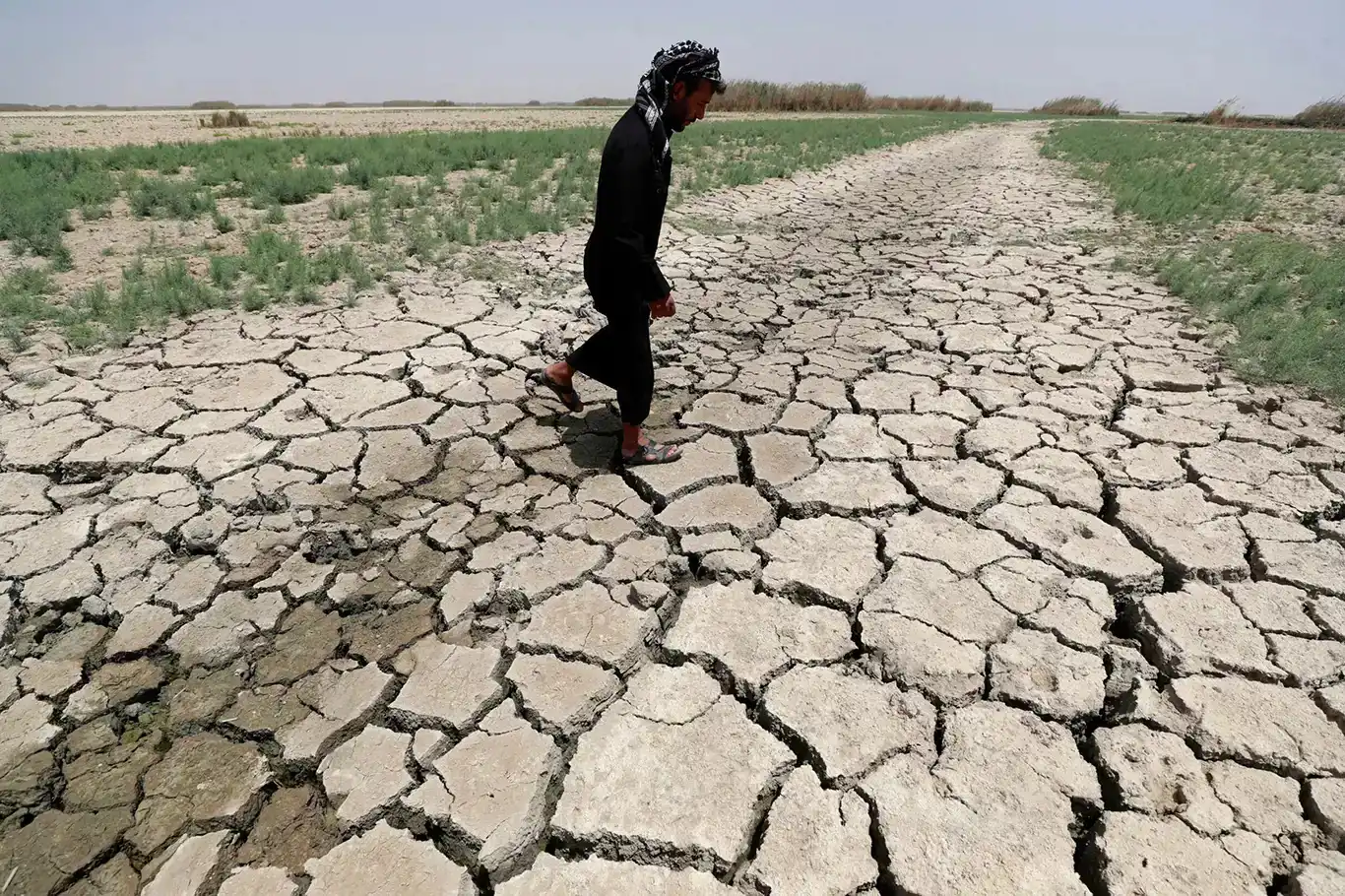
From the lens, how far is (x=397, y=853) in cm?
148

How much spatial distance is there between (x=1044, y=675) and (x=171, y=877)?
202 cm

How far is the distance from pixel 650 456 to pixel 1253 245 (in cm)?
578

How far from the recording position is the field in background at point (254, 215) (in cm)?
428

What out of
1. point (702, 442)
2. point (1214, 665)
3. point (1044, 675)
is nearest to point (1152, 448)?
point (1214, 665)

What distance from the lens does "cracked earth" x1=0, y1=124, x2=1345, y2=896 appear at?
1.49 m

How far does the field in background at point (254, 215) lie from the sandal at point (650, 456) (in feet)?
8.58

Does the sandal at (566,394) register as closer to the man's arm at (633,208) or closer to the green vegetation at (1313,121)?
the man's arm at (633,208)

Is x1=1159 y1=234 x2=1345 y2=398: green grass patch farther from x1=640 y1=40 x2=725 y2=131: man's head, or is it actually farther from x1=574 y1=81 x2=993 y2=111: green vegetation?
x1=574 y1=81 x2=993 y2=111: green vegetation

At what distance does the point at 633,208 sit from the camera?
2369 mm

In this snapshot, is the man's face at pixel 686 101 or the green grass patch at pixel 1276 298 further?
the green grass patch at pixel 1276 298

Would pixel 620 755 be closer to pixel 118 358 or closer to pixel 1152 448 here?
pixel 1152 448

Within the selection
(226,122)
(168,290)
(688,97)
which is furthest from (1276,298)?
(226,122)

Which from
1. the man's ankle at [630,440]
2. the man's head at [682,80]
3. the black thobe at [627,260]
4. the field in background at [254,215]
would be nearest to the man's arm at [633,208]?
the black thobe at [627,260]

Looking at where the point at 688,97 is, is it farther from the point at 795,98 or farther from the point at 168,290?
the point at 795,98
